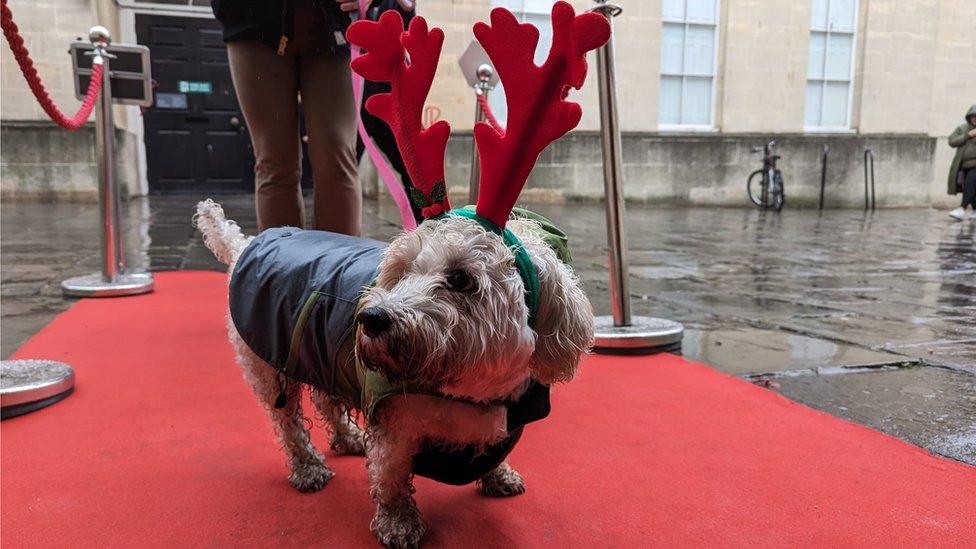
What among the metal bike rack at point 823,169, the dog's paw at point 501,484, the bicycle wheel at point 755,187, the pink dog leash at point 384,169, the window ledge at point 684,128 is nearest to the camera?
the dog's paw at point 501,484

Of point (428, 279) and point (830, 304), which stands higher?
point (428, 279)

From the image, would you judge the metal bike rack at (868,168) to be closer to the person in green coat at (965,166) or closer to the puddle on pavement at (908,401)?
the person in green coat at (965,166)

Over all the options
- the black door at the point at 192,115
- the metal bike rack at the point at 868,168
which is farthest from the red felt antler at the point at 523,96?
the metal bike rack at the point at 868,168

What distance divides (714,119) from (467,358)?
13.1 meters

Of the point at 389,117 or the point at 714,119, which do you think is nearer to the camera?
the point at 389,117

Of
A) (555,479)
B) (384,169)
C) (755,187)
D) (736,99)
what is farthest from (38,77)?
(755,187)

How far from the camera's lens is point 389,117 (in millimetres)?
1541

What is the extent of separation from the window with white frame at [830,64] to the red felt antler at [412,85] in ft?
45.3

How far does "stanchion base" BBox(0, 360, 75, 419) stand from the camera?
2295 millimetres

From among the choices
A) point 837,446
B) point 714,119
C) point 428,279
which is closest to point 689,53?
point 714,119

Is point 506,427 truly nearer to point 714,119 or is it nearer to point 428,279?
point 428,279

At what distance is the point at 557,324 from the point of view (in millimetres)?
1455

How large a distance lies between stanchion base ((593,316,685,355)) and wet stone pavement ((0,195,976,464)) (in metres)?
0.14

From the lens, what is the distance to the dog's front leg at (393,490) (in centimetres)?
156
